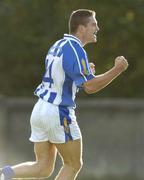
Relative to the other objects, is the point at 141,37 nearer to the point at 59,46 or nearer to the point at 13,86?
the point at 13,86

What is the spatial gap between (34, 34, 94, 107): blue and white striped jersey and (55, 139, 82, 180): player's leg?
0.36m

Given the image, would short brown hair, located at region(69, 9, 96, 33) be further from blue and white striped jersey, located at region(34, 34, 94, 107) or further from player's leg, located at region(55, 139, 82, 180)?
player's leg, located at region(55, 139, 82, 180)

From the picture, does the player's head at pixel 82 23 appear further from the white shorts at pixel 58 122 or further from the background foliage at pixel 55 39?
the background foliage at pixel 55 39

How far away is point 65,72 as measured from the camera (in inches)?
342

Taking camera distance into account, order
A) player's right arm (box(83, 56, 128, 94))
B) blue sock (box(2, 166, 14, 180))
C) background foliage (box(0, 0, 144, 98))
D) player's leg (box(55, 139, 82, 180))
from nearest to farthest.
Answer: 1. player's right arm (box(83, 56, 128, 94))
2. player's leg (box(55, 139, 82, 180))
3. blue sock (box(2, 166, 14, 180))
4. background foliage (box(0, 0, 144, 98))

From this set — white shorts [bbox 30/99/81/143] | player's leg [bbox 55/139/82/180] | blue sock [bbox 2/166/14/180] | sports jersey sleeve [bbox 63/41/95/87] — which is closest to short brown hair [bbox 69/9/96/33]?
sports jersey sleeve [bbox 63/41/95/87]

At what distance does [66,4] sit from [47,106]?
836 centimetres

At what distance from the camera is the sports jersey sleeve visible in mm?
8594

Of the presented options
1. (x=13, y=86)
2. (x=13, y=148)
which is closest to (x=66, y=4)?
(x=13, y=86)

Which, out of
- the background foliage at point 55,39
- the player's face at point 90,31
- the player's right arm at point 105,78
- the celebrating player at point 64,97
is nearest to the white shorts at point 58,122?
the celebrating player at point 64,97

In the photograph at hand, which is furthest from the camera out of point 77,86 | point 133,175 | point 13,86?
point 13,86

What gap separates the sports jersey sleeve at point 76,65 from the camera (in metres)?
8.59

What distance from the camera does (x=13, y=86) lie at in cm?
1825

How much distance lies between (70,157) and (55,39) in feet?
28.1
